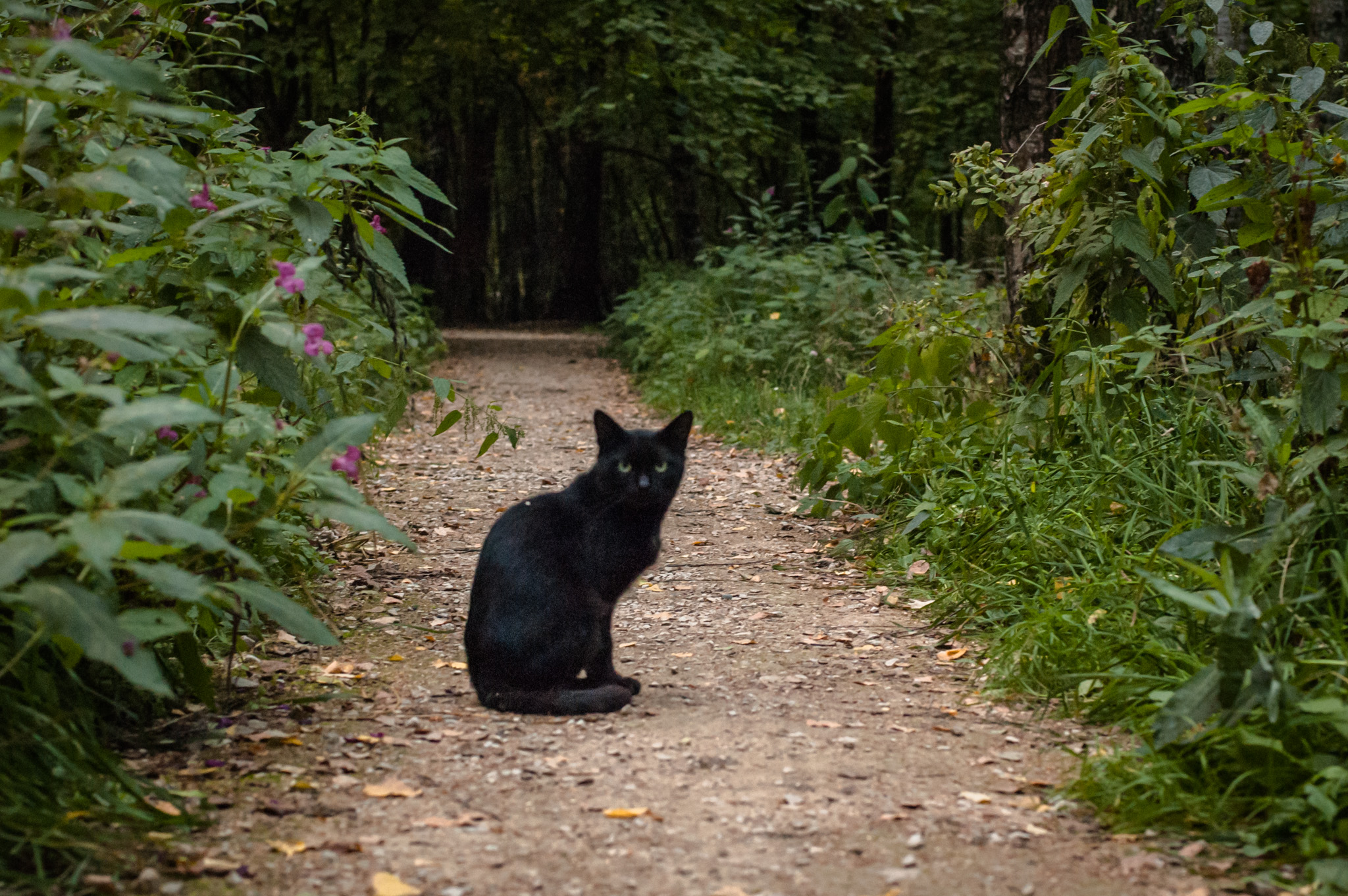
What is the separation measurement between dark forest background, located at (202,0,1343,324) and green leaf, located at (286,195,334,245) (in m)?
7.79

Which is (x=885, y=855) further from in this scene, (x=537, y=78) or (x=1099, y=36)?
(x=537, y=78)

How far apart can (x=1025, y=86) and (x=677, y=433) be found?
10.9 feet

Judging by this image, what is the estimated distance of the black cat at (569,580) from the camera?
10.7ft

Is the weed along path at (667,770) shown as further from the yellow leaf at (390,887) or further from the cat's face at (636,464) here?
the cat's face at (636,464)

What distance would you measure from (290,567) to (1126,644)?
2998mm

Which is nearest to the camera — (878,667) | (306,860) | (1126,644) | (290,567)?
(306,860)

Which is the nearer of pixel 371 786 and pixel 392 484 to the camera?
pixel 371 786

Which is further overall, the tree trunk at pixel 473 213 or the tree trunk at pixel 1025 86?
the tree trunk at pixel 473 213

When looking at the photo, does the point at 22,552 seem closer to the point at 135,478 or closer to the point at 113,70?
the point at 135,478

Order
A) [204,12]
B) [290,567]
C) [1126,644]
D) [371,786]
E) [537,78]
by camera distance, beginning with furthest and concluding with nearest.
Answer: [537,78] < [204,12] < [290,567] < [1126,644] < [371,786]

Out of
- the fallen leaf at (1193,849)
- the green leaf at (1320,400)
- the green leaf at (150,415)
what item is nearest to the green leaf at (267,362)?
the green leaf at (150,415)

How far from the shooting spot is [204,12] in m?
4.88

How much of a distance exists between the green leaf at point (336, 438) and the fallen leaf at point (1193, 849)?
2074mm

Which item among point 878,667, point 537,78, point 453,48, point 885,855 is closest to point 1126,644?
point 878,667
